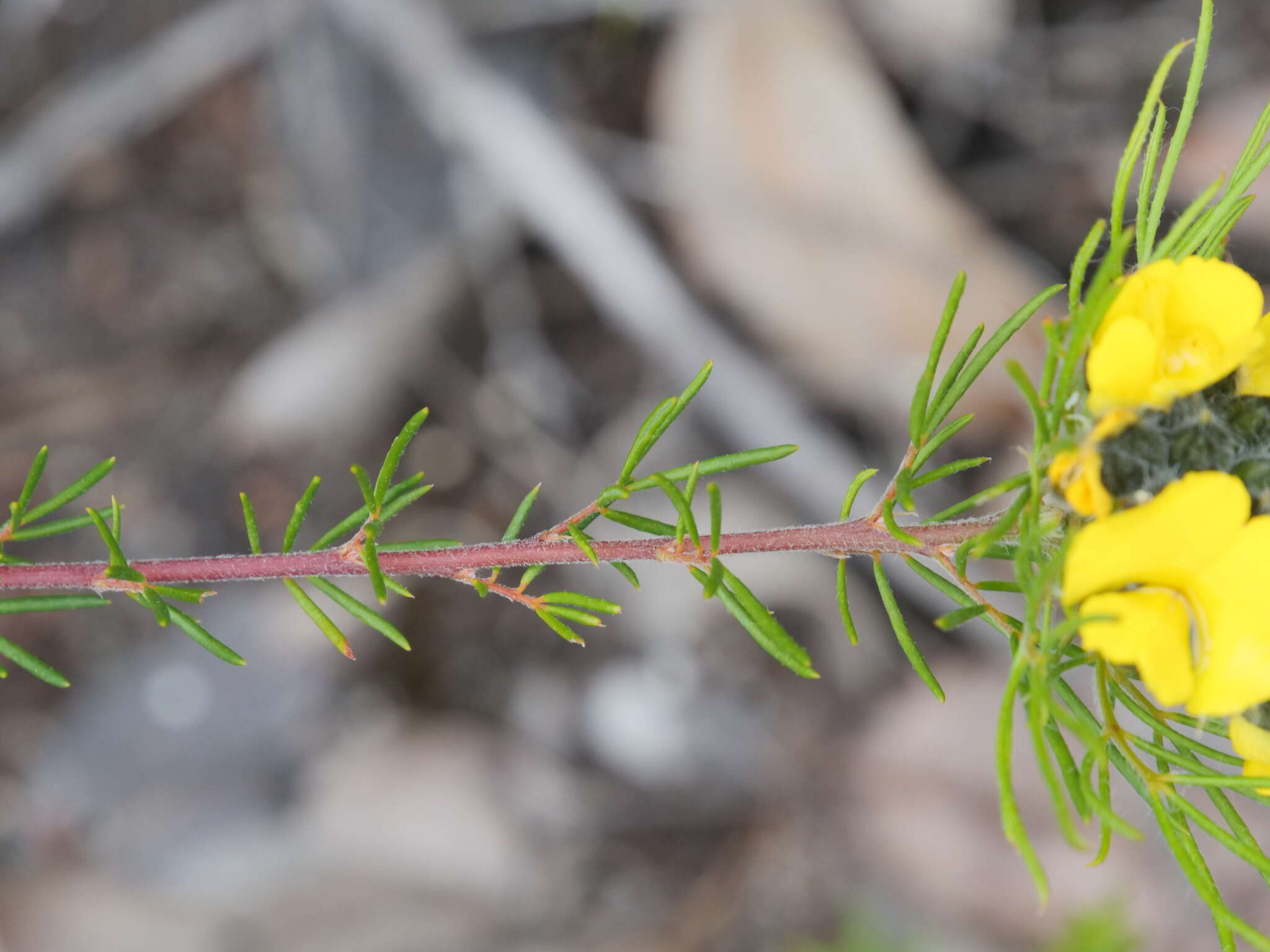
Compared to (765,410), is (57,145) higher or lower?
higher

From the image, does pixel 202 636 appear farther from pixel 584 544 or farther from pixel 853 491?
pixel 853 491

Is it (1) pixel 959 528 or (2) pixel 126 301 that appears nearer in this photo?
(1) pixel 959 528

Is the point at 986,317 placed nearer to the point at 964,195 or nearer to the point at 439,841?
the point at 964,195

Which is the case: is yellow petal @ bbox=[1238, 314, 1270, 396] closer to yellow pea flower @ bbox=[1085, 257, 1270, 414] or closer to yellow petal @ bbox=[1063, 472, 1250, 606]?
yellow pea flower @ bbox=[1085, 257, 1270, 414]

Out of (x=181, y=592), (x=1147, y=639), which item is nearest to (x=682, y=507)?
(x=1147, y=639)

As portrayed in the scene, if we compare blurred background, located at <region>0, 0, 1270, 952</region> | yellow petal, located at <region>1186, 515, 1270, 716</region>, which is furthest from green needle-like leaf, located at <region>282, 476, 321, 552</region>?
blurred background, located at <region>0, 0, 1270, 952</region>

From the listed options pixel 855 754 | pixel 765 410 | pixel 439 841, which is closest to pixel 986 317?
pixel 765 410
